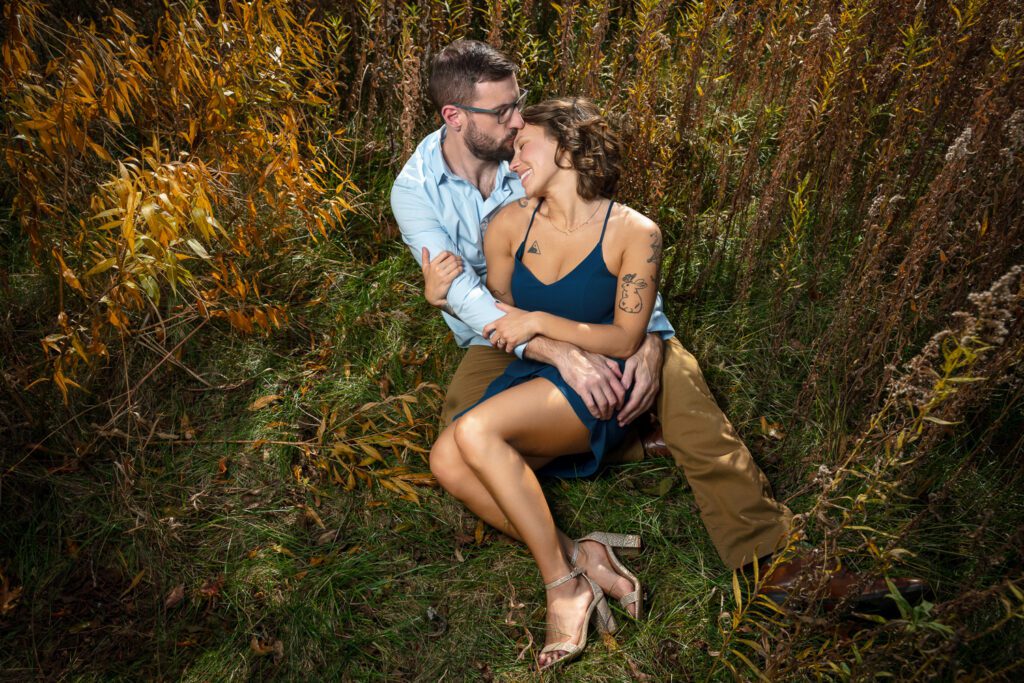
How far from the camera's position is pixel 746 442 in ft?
9.85

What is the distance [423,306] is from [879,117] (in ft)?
8.24

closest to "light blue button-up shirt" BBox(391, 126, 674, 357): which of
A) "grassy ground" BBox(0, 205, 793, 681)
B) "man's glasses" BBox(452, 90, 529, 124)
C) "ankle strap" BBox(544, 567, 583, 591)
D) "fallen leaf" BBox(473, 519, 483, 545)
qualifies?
"man's glasses" BBox(452, 90, 529, 124)

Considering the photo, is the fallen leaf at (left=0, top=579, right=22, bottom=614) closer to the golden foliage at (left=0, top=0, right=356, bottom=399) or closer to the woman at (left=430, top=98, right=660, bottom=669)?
the golden foliage at (left=0, top=0, right=356, bottom=399)

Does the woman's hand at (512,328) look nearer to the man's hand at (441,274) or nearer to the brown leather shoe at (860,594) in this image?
the man's hand at (441,274)

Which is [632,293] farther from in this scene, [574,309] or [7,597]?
[7,597]

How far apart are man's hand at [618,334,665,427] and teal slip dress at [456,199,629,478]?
0.05 metres

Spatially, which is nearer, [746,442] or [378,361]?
[746,442]

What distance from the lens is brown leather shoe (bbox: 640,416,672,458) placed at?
2.92m

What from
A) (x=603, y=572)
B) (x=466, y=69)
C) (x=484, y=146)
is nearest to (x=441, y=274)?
(x=484, y=146)

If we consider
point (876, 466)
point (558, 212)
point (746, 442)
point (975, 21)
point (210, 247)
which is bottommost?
point (746, 442)

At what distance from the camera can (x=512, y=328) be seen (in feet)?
8.78

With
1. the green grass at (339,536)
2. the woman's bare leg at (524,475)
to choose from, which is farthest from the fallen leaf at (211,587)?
the woman's bare leg at (524,475)

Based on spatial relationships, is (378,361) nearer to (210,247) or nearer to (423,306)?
(423,306)

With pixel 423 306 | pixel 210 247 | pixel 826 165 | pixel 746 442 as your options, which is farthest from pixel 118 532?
pixel 826 165
